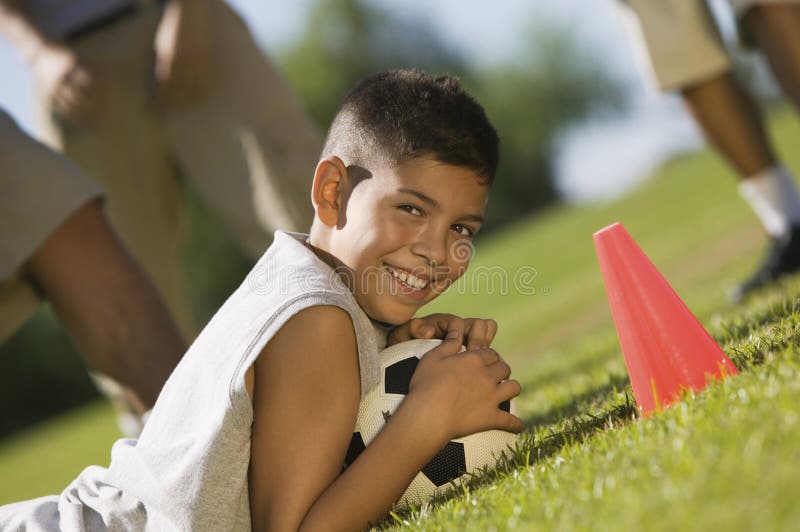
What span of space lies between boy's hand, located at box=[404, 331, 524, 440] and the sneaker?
287cm

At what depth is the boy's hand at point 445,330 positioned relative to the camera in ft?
9.55

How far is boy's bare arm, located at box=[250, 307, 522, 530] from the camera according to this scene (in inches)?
93.0

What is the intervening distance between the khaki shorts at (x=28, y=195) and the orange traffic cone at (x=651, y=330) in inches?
83.0

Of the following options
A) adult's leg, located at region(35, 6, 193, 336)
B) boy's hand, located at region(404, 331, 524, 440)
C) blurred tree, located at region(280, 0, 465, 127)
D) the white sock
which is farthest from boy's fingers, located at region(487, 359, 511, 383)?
blurred tree, located at region(280, 0, 465, 127)

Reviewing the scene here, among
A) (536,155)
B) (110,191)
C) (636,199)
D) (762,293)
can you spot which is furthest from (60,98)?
(536,155)

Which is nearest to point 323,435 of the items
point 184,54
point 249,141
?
point 249,141

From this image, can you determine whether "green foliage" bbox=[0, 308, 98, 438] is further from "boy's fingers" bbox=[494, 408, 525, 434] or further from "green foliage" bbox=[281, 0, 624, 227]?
"boy's fingers" bbox=[494, 408, 525, 434]

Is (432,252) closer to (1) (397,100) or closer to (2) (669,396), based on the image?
(1) (397,100)

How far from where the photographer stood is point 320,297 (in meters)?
2.43

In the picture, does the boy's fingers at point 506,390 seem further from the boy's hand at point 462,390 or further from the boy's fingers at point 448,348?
the boy's fingers at point 448,348

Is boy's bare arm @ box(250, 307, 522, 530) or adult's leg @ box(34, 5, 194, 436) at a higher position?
adult's leg @ box(34, 5, 194, 436)

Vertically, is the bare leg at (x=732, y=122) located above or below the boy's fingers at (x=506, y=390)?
A: below

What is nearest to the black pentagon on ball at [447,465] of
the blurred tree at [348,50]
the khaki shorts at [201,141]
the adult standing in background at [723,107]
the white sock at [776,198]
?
the khaki shorts at [201,141]

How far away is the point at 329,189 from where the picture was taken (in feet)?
9.46
